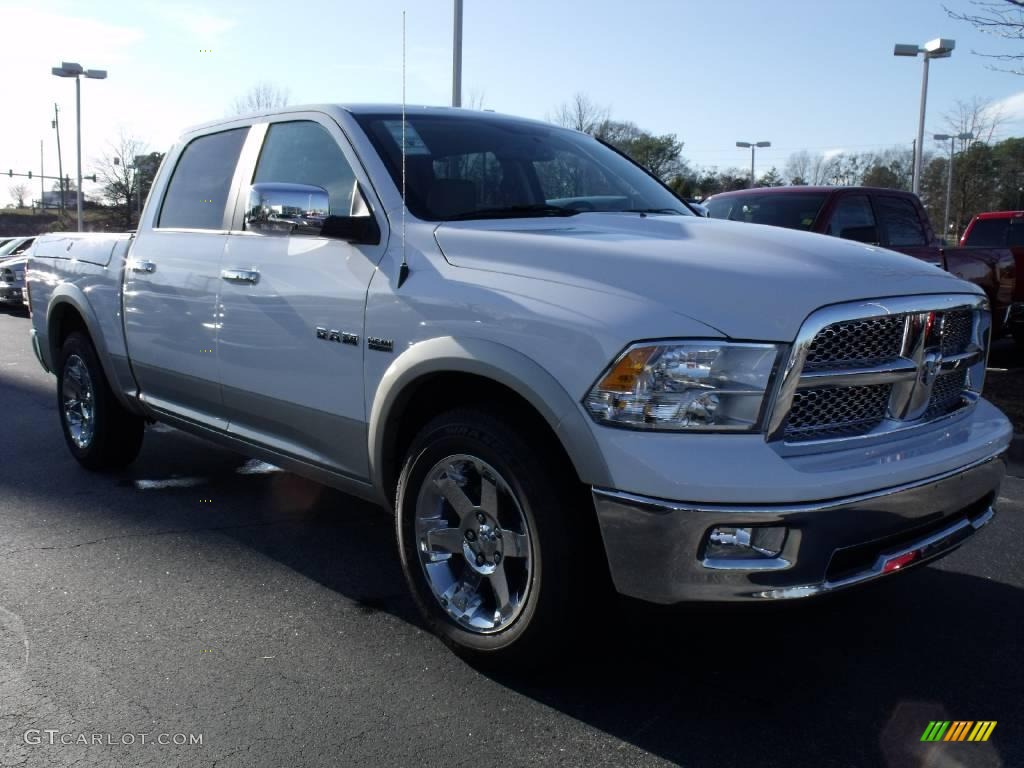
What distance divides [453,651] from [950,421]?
1.79 meters

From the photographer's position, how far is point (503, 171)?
3.94 m

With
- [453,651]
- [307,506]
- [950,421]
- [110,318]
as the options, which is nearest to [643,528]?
[453,651]

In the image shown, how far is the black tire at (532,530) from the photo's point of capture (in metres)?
2.77

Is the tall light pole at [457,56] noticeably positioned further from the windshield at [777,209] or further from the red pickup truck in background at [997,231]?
the red pickup truck in background at [997,231]

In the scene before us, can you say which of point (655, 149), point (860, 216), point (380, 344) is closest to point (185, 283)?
point (380, 344)

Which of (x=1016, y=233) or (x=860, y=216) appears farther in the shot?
(x=1016, y=233)

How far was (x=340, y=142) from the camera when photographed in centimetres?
379

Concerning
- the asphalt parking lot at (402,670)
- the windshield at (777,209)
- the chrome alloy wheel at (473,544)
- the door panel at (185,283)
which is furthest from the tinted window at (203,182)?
the windshield at (777,209)

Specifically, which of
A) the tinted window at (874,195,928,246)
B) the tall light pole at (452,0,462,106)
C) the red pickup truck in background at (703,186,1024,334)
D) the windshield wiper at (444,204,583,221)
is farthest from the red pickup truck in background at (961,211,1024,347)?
the windshield wiper at (444,204,583,221)

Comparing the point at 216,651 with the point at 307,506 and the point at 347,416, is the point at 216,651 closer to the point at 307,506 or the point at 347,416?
the point at 347,416

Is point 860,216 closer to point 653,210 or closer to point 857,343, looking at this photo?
point 653,210

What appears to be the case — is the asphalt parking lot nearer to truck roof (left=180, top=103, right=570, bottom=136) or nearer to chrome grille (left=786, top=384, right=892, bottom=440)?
chrome grille (left=786, top=384, right=892, bottom=440)

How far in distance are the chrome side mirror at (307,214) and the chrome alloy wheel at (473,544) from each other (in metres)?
0.94

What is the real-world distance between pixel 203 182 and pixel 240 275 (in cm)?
94
